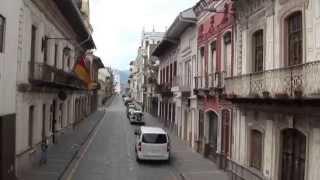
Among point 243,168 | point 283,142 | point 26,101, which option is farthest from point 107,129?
point 283,142

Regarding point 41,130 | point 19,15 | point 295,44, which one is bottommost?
point 41,130

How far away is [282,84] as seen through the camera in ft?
46.6

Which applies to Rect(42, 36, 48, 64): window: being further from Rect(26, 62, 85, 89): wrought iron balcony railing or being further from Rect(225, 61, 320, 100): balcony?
Rect(225, 61, 320, 100): balcony

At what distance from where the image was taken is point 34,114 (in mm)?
24266

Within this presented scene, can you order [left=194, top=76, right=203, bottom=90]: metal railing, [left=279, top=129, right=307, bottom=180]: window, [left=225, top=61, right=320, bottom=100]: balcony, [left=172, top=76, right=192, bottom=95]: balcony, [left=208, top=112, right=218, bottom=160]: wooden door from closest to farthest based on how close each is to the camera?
1. [left=225, top=61, right=320, bottom=100]: balcony
2. [left=279, top=129, right=307, bottom=180]: window
3. [left=208, top=112, right=218, bottom=160]: wooden door
4. [left=194, top=76, right=203, bottom=90]: metal railing
5. [left=172, top=76, right=192, bottom=95]: balcony

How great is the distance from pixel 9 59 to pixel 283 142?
31.4 ft

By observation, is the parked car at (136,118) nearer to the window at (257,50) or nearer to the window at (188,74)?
the window at (188,74)

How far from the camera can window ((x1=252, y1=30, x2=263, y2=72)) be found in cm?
1813

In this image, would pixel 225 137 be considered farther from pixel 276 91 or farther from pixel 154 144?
pixel 276 91

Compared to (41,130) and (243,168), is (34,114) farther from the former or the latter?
(243,168)

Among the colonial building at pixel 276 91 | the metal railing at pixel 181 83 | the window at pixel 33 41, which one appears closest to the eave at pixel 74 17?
the window at pixel 33 41

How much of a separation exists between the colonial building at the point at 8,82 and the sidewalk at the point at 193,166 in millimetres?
7559

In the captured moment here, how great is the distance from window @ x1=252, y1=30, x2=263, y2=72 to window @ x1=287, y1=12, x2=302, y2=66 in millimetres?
2445

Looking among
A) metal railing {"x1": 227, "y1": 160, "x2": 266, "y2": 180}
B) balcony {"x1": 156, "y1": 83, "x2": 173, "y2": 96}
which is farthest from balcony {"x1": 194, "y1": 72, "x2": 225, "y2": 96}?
balcony {"x1": 156, "y1": 83, "x2": 173, "y2": 96}
